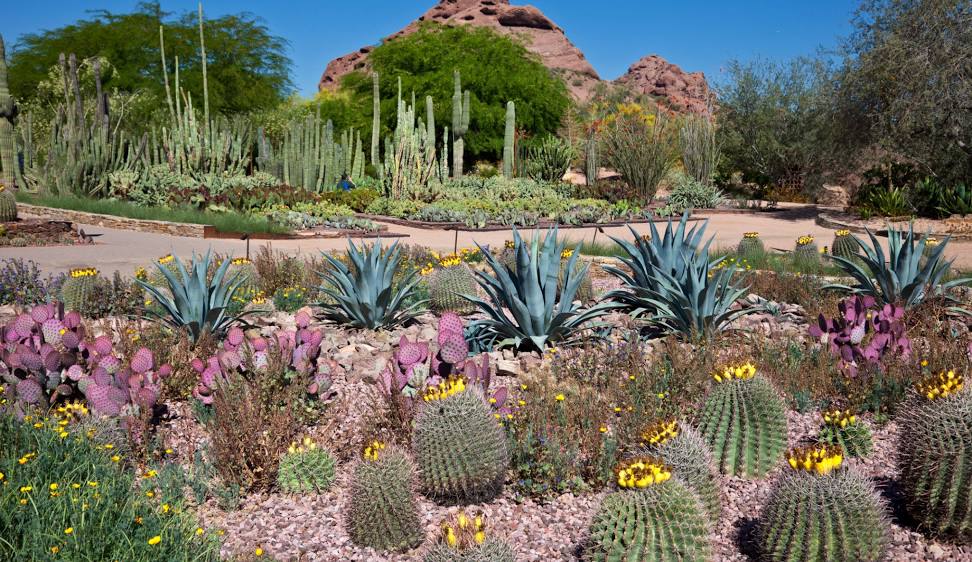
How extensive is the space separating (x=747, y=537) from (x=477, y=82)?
119ft

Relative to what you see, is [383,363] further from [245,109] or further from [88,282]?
[245,109]

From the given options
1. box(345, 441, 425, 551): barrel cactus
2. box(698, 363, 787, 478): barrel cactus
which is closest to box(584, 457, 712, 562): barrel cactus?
box(345, 441, 425, 551): barrel cactus

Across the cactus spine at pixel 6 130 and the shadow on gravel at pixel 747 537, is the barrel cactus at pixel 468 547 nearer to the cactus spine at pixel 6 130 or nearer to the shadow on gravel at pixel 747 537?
the shadow on gravel at pixel 747 537

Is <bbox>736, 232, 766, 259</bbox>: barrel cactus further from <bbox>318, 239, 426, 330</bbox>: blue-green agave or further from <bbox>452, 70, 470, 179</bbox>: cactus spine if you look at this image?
<bbox>452, 70, 470, 179</bbox>: cactus spine

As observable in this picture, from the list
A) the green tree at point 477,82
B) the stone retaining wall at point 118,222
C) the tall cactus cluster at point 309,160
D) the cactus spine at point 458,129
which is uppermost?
the green tree at point 477,82

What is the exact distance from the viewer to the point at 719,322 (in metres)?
5.85

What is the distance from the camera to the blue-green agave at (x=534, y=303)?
18.1 ft

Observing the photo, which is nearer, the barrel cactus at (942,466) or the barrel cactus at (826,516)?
the barrel cactus at (826,516)

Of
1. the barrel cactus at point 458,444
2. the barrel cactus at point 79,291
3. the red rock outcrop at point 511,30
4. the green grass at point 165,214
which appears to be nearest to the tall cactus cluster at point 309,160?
the green grass at point 165,214

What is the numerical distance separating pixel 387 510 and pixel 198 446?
1.52m

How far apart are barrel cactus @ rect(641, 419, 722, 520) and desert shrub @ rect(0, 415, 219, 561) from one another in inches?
72.4

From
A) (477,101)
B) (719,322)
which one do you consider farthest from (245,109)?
(719,322)

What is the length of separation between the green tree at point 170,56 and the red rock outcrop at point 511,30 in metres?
50.9

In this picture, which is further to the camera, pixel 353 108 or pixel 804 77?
pixel 353 108
